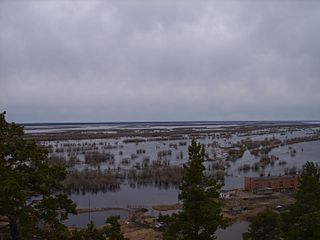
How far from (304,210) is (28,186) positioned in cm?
682

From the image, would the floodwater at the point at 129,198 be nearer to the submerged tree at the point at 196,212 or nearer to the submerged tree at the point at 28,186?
the submerged tree at the point at 196,212

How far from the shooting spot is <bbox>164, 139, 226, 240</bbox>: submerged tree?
796 cm

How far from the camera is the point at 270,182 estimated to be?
3459cm

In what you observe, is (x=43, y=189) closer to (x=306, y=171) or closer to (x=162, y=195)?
(x=306, y=171)

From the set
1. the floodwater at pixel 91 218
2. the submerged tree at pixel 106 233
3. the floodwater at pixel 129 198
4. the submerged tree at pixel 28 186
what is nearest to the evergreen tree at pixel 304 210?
the submerged tree at pixel 106 233

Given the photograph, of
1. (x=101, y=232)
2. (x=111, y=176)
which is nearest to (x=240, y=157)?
(x=111, y=176)

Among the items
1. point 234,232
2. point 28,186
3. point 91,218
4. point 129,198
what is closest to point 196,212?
point 28,186

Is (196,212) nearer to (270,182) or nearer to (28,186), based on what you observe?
(28,186)

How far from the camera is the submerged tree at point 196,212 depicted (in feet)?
26.1

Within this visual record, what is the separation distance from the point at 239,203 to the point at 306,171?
1908 centimetres

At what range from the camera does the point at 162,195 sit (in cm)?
3341

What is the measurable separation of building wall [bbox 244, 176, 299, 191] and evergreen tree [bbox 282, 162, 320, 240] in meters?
23.7

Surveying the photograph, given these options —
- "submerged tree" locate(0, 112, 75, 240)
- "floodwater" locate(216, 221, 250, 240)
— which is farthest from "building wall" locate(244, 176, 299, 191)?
"submerged tree" locate(0, 112, 75, 240)

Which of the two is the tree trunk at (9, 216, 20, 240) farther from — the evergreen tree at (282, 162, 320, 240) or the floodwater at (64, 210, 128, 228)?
the floodwater at (64, 210, 128, 228)
